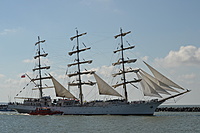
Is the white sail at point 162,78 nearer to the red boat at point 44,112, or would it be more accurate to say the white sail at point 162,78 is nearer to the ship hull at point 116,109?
the ship hull at point 116,109

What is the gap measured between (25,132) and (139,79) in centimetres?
2683

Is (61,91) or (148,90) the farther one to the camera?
(61,91)

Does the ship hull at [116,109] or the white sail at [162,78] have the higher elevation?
the white sail at [162,78]

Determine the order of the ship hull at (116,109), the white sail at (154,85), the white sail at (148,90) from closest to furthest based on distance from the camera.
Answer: the white sail at (154,85), the white sail at (148,90), the ship hull at (116,109)

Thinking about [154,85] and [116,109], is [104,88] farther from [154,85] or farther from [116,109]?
[154,85]

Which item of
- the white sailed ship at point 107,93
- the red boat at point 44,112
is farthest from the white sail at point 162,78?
the red boat at point 44,112

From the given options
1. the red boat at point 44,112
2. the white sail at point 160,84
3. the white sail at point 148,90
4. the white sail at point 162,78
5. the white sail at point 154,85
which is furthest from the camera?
the red boat at point 44,112

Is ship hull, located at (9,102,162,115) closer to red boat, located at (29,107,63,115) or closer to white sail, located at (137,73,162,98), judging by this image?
red boat, located at (29,107,63,115)

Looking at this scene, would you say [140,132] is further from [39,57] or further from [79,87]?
[39,57]

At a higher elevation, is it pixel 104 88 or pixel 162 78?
pixel 162 78

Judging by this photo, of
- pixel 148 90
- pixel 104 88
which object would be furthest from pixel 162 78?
pixel 104 88

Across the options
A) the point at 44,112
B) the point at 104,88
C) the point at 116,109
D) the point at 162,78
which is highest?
the point at 162,78

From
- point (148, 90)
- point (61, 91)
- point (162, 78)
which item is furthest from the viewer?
point (61, 91)

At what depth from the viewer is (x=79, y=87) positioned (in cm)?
7019
